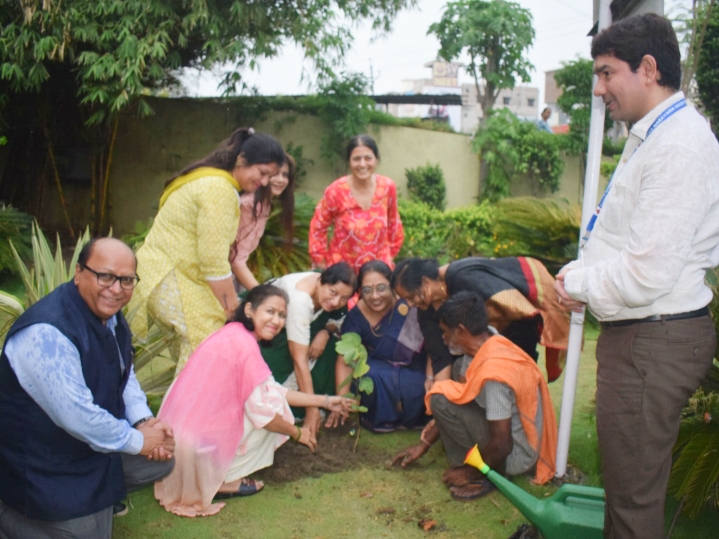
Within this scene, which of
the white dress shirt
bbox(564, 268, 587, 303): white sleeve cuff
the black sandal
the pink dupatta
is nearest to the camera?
the white dress shirt

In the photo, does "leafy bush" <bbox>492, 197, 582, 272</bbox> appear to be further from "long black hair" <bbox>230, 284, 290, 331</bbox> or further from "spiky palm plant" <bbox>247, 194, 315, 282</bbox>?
"long black hair" <bbox>230, 284, 290, 331</bbox>

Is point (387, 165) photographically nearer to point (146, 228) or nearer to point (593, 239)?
point (146, 228)

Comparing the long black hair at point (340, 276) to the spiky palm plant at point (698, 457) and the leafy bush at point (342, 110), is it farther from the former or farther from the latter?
the leafy bush at point (342, 110)

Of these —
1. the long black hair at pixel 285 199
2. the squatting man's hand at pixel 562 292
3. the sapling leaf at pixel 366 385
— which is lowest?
the sapling leaf at pixel 366 385

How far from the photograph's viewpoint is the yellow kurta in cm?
348

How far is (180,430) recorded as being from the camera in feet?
10.6

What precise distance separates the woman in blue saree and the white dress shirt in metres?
2.13

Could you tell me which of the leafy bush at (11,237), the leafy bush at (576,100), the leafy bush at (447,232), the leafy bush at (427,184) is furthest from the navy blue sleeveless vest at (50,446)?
the leafy bush at (576,100)

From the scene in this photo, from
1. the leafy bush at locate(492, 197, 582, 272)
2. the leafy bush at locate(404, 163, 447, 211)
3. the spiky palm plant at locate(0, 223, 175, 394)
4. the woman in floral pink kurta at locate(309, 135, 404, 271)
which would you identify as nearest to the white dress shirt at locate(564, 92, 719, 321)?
the spiky palm plant at locate(0, 223, 175, 394)

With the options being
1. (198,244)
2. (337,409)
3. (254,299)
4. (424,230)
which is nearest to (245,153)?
(198,244)

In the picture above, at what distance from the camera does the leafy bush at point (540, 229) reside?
7.20 meters

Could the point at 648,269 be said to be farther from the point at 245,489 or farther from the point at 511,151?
the point at 511,151

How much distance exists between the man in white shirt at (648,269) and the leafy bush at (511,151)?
34.3ft

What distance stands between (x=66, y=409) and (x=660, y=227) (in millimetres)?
1918
